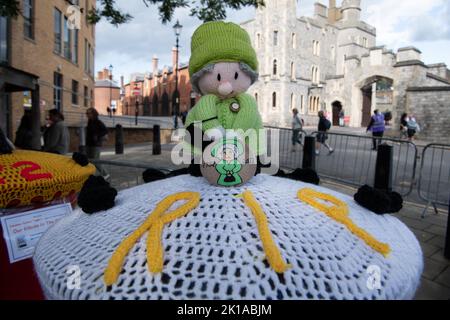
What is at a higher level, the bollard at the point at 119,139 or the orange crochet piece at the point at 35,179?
the orange crochet piece at the point at 35,179

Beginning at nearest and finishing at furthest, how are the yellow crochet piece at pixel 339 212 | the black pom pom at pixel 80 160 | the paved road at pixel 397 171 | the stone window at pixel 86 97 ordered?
the yellow crochet piece at pixel 339 212, the black pom pom at pixel 80 160, the paved road at pixel 397 171, the stone window at pixel 86 97

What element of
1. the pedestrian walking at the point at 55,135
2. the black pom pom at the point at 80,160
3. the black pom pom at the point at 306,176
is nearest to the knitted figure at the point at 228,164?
the black pom pom at the point at 306,176

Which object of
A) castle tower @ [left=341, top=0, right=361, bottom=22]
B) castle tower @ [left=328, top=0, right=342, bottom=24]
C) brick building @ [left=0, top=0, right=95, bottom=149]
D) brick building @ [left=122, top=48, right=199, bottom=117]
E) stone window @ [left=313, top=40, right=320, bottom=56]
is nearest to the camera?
brick building @ [left=0, top=0, right=95, bottom=149]

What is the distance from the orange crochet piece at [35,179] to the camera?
1.41 meters

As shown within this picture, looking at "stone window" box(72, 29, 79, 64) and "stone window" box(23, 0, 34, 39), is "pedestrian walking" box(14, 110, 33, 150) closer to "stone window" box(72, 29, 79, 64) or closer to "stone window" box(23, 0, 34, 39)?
"stone window" box(23, 0, 34, 39)

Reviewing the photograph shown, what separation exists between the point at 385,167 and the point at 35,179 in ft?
16.6

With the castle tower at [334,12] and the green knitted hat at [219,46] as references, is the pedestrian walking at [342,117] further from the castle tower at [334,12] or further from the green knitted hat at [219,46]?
the green knitted hat at [219,46]

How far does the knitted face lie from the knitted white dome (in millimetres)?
525

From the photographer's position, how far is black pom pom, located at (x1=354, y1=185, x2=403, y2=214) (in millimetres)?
1021

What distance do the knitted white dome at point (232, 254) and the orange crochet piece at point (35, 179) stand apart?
1.84ft

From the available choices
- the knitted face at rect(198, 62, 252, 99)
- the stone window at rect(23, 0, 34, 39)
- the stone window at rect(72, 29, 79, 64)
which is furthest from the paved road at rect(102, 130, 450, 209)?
the stone window at rect(72, 29, 79, 64)

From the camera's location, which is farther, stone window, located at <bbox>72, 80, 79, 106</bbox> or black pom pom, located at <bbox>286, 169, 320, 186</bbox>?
stone window, located at <bbox>72, 80, 79, 106</bbox>

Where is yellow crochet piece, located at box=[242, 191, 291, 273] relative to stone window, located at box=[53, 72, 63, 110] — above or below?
below
